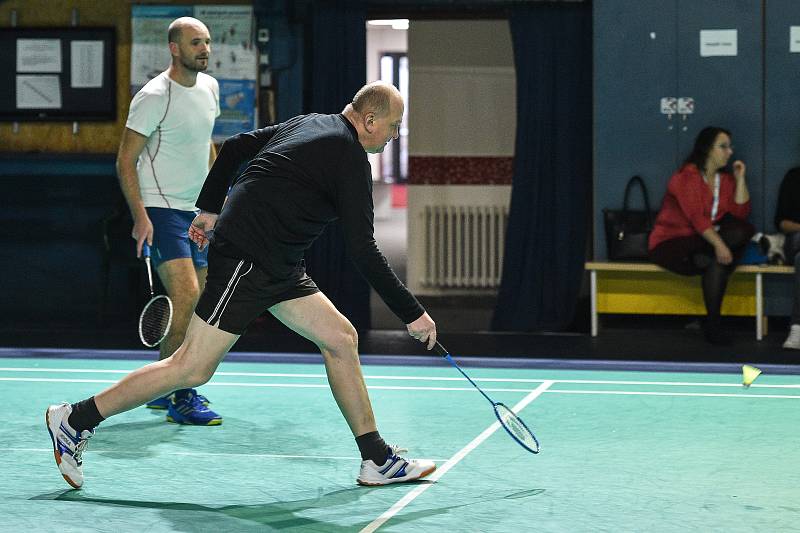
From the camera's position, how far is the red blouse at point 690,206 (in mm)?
8891

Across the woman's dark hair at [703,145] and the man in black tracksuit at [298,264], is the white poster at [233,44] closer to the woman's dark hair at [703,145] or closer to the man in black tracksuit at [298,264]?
the woman's dark hair at [703,145]

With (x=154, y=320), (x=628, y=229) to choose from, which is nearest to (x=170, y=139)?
(x=154, y=320)

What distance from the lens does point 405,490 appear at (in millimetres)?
4609

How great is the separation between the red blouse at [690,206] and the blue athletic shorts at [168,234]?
13.5 ft

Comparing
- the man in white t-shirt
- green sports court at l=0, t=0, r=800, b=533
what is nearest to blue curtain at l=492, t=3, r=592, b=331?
green sports court at l=0, t=0, r=800, b=533

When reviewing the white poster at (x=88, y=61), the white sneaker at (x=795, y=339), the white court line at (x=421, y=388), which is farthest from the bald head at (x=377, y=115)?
the white poster at (x=88, y=61)

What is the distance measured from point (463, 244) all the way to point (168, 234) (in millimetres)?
6796

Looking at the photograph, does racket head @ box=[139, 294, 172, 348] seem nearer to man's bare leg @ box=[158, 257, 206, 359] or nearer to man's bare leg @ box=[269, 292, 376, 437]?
man's bare leg @ box=[158, 257, 206, 359]

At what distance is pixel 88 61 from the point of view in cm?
991

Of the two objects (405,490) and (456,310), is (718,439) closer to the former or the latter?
(405,490)

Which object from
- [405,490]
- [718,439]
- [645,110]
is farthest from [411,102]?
[405,490]

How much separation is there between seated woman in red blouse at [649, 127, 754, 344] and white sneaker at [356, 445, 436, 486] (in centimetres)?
454

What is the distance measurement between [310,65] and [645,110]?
2512 mm

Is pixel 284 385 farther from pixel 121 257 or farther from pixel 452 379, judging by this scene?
pixel 121 257
